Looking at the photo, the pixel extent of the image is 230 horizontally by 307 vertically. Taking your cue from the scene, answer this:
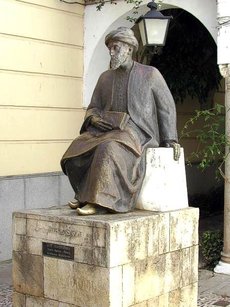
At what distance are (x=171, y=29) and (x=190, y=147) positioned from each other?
2.63 metres

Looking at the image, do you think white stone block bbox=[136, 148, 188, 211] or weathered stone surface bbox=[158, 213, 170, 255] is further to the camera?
white stone block bbox=[136, 148, 188, 211]

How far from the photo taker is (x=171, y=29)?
966 cm

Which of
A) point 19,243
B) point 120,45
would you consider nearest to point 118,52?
point 120,45

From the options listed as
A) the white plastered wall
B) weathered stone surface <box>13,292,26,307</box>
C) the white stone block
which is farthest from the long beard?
the white plastered wall

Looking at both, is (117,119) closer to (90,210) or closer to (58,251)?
(90,210)

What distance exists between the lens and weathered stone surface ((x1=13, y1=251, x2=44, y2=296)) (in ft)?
15.2

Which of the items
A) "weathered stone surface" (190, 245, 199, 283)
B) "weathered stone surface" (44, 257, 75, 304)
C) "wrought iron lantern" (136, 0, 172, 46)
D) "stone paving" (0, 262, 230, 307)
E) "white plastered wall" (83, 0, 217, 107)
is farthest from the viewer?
"white plastered wall" (83, 0, 217, 107)

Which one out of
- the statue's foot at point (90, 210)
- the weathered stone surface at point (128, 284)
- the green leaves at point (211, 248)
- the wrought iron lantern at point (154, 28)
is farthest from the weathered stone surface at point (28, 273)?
the green leaves at point (211, 248)

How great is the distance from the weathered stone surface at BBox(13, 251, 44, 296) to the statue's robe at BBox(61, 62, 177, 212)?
24.4 inches

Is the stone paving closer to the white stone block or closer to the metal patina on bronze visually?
the metal patina on bronze

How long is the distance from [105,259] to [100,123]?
3.85 ft

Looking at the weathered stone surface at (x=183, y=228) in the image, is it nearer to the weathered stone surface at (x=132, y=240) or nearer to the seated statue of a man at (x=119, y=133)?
the weathered stone surface at (x=132, y=240)

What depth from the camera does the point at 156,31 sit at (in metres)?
6.31

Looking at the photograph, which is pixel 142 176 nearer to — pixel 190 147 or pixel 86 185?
pixel 86 185
